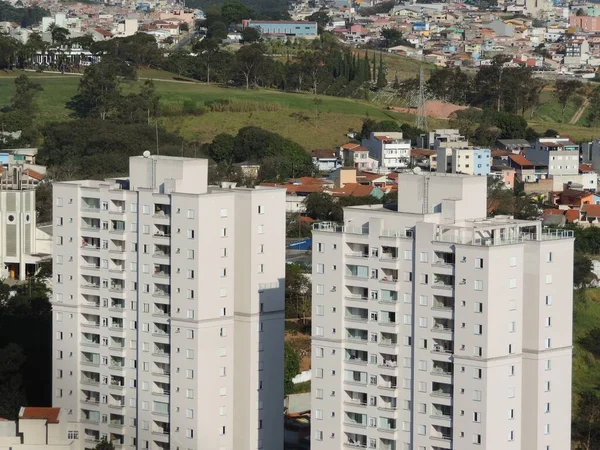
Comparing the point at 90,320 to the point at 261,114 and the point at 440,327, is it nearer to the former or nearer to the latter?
the point at 440,327

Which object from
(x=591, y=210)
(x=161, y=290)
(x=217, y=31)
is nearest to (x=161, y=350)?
(x=161, y=290)

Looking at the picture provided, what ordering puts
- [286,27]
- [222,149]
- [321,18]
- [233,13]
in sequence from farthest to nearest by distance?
[321,18], [286,27], [233,13], [222,149]

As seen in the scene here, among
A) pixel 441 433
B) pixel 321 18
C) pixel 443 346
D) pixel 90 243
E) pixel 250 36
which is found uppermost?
pixel 321 18

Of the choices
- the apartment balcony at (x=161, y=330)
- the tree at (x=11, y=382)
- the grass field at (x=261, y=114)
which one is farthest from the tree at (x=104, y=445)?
the grass field at (x=261, y=114)

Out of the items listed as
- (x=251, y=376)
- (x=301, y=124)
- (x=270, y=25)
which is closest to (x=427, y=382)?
(x=251, y=376)

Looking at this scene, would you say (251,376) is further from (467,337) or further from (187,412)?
(467,337)

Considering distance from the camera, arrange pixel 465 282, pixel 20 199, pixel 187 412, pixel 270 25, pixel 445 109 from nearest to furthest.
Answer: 1. pixel 465 282
2. pixel 187 412
3. pixel 20 199
4. pixel 445 109
5. pixel 270 25
